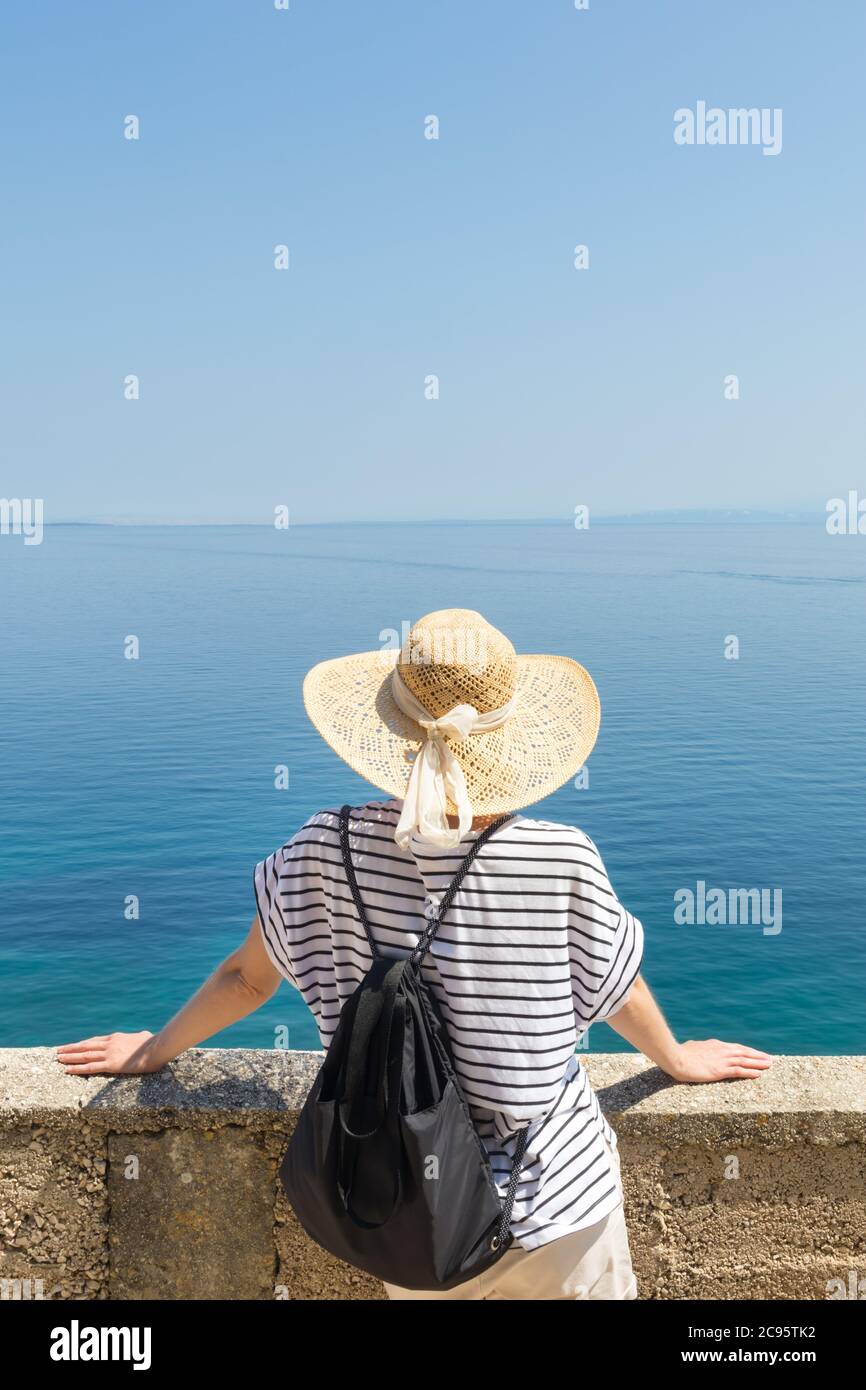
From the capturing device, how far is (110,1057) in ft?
7.17

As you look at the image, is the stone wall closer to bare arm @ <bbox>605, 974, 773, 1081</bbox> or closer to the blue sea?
bare arm @ <bbox>605, 974, 773, 1081</bbox>

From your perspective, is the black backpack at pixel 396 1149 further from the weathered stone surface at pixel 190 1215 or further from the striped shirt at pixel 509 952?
the weathered stone surface at pixel 190 1215

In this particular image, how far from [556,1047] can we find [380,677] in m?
0.59

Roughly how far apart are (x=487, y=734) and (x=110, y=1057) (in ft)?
3.26

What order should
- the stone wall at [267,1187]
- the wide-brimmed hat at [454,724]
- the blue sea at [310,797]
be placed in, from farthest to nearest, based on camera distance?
the blue sea at [310,797]
the stone wall at [267,1187]
the wide-brimmed hat at [454,724]

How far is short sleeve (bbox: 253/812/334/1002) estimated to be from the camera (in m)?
1.72

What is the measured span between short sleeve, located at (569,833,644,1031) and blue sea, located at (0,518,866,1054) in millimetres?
9937

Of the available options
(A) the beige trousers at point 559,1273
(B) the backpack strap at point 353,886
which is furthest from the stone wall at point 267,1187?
(B) the backpack strap at point 353,886

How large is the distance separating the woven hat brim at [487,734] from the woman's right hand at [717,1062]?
684 mm

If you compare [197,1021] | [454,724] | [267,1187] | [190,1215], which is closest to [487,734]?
[454,724]

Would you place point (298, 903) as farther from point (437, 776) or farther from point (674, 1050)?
point (674, 1050)

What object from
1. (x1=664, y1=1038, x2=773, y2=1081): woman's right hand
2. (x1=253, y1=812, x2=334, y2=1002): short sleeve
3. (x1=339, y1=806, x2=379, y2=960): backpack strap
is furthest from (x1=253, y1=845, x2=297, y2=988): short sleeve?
(x1=664, y1=1038, x2=773, y2=1081): woman's right hand

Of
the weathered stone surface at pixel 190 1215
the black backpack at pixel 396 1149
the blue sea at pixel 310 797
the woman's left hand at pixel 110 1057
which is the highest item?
the black backpack at pixel 396 1149

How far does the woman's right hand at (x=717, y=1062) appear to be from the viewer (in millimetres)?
2156
